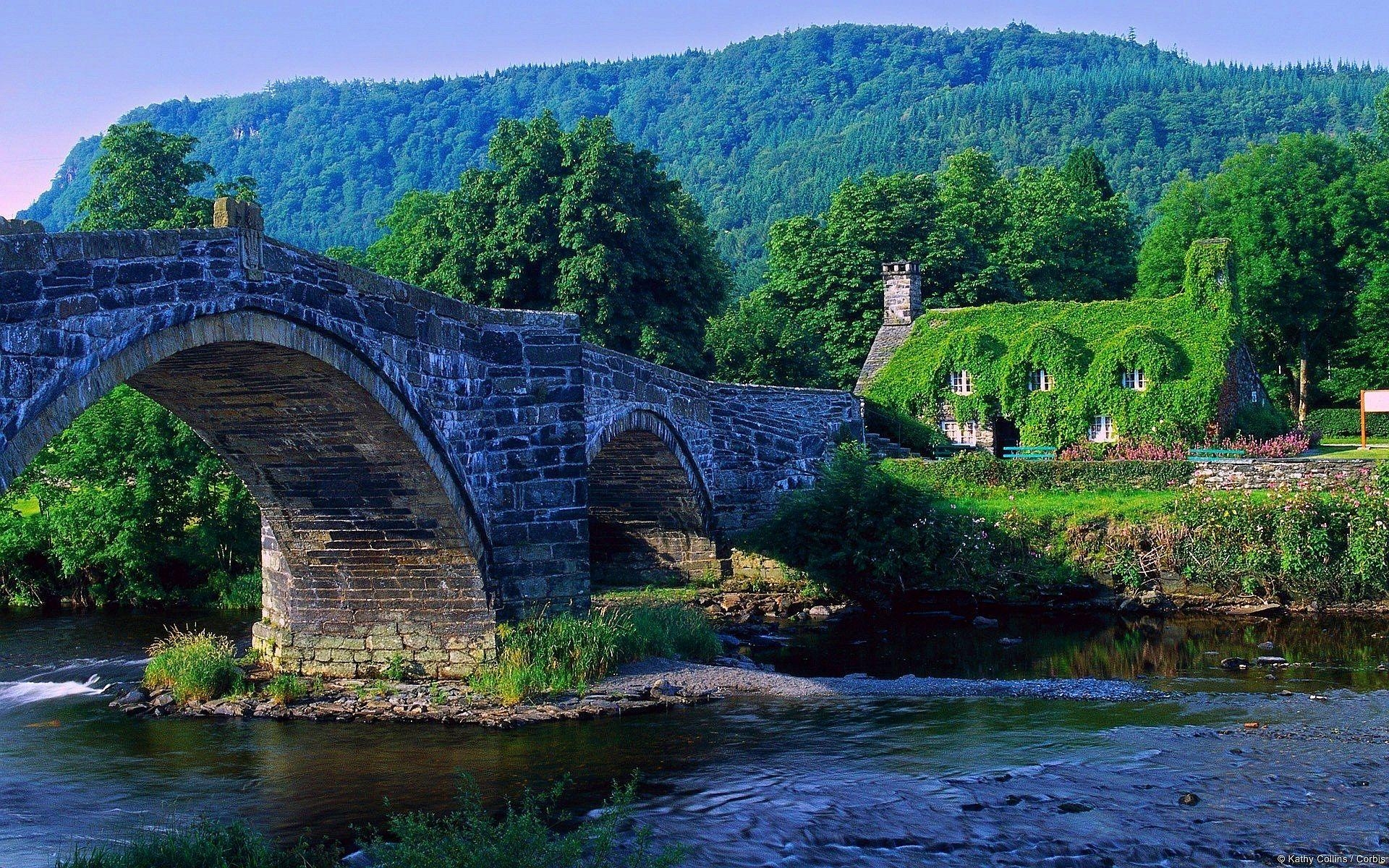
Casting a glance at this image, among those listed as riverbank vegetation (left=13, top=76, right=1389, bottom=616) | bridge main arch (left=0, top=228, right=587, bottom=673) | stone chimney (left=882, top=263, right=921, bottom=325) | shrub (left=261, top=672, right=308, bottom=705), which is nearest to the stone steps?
riverbank vegetation (left=13, top=76, right=1389, bottom=616)

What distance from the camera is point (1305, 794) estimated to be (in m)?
12.2

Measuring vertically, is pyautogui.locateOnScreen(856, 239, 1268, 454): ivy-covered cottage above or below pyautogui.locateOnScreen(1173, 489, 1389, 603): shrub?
above

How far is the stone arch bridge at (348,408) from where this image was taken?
11609 millimetres

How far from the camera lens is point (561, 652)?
56.7ft

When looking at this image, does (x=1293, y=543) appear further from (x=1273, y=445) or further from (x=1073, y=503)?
(x=1273, y=445)

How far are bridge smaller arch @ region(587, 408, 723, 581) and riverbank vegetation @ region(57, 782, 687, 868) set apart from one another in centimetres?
1258

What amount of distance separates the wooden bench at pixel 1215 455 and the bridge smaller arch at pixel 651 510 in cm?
919

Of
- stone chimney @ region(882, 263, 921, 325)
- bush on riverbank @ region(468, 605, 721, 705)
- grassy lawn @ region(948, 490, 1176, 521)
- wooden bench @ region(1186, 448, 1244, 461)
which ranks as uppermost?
stone chimney @ region(882, 263, 921, 325)

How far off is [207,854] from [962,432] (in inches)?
1066

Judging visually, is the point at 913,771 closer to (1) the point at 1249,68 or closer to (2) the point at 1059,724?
(2) the point at 1059,724


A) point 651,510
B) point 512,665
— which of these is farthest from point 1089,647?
point 651,510

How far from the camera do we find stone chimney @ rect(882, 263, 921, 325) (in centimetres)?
3812

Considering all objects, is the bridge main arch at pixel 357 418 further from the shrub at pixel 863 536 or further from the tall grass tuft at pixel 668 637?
the shrub at pixel 863 536

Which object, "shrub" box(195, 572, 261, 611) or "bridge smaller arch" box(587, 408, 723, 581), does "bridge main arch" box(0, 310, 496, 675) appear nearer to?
"bridge smaller arch" box(587, 408, 723, 581)
